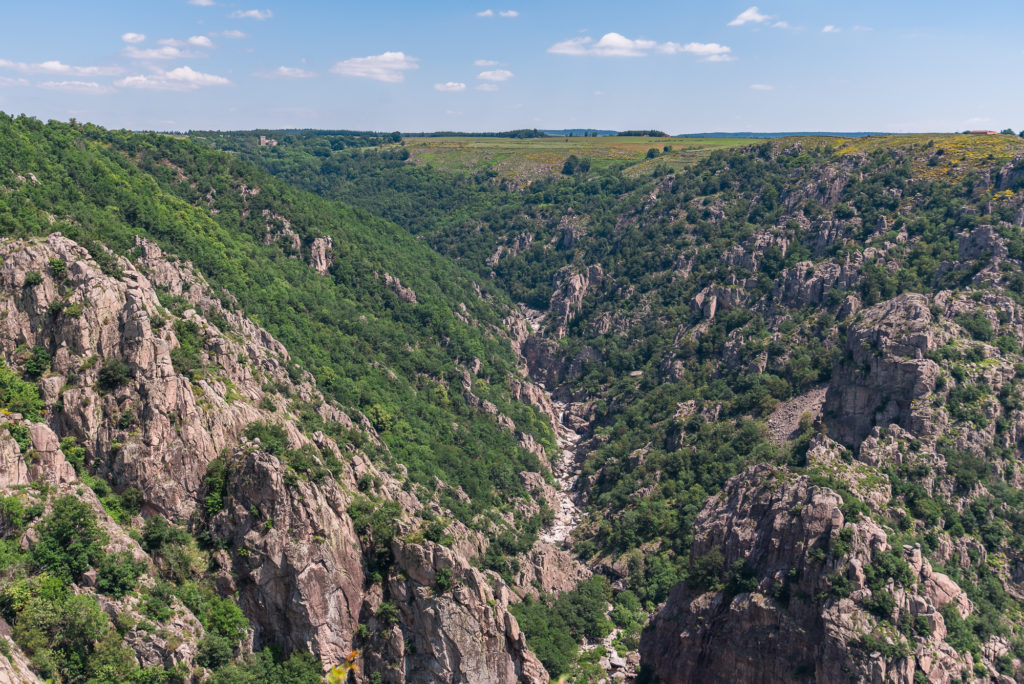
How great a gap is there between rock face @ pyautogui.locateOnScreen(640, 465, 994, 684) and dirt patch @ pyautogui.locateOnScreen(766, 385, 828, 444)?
1517 inches

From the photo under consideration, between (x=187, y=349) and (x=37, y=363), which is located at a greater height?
(x=37, y=363)

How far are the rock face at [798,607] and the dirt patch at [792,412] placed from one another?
38522 millimetres

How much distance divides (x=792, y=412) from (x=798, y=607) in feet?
195

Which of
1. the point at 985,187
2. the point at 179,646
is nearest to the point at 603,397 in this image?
the point at 985,187

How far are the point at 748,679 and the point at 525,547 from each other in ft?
152

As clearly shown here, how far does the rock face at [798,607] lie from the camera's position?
245ft

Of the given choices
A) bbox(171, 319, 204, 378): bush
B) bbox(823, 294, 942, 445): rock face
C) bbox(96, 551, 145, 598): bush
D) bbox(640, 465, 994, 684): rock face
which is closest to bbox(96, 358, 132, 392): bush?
bbox(171, 319, 204, 378): bush

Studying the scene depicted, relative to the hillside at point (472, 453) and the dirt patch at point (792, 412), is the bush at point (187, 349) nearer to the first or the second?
the hillside at point (472, 453)

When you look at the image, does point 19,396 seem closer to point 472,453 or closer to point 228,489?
point 228,489

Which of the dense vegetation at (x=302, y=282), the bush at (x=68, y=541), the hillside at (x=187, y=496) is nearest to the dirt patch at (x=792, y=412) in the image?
the hillside at (x=187, y=496)

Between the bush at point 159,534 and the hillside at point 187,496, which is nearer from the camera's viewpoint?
the hillside at point 187,496

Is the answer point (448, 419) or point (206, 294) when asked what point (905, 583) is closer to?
point (448, 419)

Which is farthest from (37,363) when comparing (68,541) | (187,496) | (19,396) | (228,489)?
(228,489)

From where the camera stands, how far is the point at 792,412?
133000 mm
